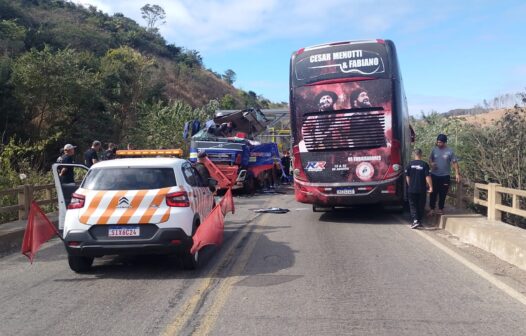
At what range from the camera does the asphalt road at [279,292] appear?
17.0 ft

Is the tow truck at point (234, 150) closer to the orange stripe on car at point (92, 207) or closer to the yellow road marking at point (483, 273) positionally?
the yellow road marking at point (483, 273)

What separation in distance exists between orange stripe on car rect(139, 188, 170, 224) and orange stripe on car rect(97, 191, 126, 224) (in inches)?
16.8

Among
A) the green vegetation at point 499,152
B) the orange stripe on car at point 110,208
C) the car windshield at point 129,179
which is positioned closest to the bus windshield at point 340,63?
the green vegetation at point 499,152

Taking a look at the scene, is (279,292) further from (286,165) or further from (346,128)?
(286,165)

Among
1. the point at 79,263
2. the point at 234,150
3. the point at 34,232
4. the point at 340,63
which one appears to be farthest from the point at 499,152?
the point at 34,232

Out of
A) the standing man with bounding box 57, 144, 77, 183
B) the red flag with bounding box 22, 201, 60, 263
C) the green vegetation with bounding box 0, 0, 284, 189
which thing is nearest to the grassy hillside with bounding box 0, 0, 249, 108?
the green vegetation with bounding box 0, 0, 284, 189

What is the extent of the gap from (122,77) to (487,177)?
26.8 m

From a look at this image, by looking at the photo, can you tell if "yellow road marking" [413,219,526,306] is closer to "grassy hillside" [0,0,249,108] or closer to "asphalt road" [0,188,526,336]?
"asphalt road" [0,188,526,336]

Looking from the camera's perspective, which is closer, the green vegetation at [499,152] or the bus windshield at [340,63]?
the bus windshield at [340,63]

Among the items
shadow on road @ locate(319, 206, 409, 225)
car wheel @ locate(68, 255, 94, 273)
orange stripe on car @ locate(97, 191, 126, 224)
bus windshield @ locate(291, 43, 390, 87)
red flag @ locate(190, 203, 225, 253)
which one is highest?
bus windshield @ locate(291, 43, 390, 87)

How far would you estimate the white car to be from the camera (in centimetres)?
714

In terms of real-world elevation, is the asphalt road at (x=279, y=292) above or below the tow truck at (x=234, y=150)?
below

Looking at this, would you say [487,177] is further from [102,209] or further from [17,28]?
[17,28]

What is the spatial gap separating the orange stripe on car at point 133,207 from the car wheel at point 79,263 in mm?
960
